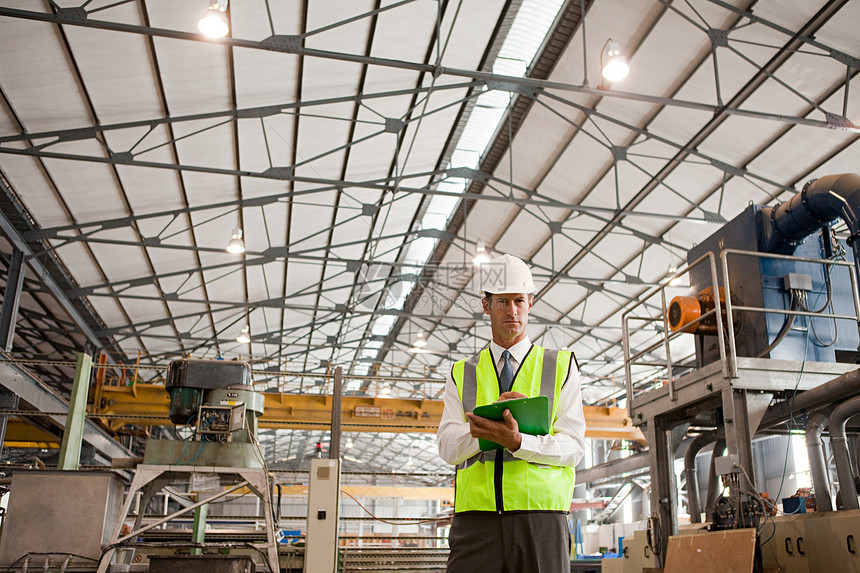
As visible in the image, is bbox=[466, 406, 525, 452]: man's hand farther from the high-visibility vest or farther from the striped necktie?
the striped necktie

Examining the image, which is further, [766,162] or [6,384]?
[766,162]

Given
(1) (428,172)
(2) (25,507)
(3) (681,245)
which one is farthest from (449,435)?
(3) (681,245)

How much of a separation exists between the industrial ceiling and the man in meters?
10.0

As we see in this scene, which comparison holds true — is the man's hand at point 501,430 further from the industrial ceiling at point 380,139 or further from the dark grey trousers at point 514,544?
the industrial ceiling at point 380,139

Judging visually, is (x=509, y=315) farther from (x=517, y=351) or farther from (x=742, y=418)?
(x=742, y=418)

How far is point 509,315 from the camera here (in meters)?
3.38

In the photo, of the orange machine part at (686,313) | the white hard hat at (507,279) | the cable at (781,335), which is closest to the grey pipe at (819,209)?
the cable at (781,335)

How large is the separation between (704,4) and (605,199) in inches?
265

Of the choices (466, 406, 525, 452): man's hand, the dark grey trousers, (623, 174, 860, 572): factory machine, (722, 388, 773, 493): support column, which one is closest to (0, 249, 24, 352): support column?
(623, 174, 860, 572): factory machine

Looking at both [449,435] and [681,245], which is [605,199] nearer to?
[681,245]

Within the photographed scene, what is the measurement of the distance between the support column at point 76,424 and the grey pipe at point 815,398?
9.03 metres

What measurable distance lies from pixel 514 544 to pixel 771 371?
5305 mm

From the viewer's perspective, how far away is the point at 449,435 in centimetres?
327

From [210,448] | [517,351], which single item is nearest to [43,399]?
[210,448]
